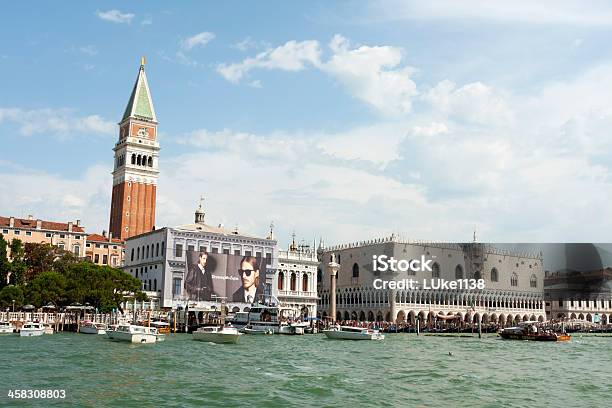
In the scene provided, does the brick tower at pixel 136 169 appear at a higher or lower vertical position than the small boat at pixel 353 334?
higher

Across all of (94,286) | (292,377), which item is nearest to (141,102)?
(94,286)

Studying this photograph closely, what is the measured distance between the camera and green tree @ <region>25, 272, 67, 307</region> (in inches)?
2297

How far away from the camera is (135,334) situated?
44219 mm

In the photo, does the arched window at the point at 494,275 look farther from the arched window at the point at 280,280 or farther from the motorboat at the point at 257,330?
the motorboat at the point at 257,330

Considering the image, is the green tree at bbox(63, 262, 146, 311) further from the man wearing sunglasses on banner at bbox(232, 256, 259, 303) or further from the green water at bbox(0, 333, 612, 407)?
the green water at bbox(0, 333, 612, 407)

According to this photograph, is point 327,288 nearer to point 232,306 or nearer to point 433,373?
point 232,306

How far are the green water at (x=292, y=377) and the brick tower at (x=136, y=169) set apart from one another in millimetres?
56354

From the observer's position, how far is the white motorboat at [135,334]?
44.2 meters

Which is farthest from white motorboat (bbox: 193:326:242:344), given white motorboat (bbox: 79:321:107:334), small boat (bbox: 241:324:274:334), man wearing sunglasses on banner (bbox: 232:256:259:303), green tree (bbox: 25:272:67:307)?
man wearing sunglasses on banner (bbox: 232:256:259:303)

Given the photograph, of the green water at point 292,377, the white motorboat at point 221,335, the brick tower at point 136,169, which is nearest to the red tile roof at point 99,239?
the brick tower at point 136,169

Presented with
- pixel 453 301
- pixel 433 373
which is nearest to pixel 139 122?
pixel 453 301

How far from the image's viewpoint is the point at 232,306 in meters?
73.4

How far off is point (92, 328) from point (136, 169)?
1720 inches

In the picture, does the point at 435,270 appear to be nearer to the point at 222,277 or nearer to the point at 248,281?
the point at 248,281
